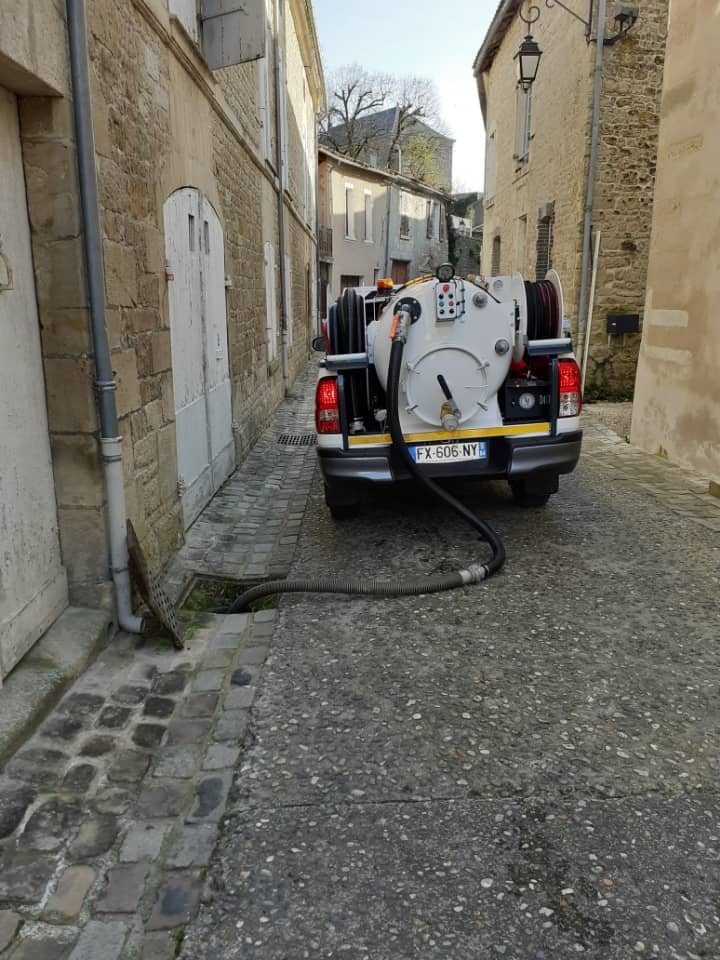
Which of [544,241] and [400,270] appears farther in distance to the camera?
[400,270]

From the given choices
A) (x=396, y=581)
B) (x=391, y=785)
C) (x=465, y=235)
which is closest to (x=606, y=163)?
(x=396, y=581)

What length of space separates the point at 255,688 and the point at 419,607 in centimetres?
114

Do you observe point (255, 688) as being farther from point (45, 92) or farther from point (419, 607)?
point (45, 92)

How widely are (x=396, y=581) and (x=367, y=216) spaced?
97.4 feet

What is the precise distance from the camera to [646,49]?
36.7 ft

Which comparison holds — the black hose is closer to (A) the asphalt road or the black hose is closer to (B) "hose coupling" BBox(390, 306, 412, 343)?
(B) "hose coupling" BBox(390, 306, 412, 343)

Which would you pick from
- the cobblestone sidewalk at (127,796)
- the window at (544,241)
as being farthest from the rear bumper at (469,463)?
the window at (544,241)

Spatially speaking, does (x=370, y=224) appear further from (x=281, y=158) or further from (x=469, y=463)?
(x=469, y=463)

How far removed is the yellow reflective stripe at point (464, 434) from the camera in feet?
16.1

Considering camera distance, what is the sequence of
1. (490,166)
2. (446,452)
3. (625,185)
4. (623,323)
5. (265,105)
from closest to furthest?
(446,452) < (265,105) < (625,185) < (623,323) < (490,166)

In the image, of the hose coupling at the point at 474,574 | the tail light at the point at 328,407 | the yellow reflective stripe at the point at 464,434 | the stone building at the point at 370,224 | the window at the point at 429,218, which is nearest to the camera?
the hose coupling at the point at 474,574

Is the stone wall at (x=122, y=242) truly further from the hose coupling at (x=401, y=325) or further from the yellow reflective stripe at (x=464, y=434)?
the hose coupling at (x=401, y=325)

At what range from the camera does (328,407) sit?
503cm

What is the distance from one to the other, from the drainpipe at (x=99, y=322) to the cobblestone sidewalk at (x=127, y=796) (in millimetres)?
352
